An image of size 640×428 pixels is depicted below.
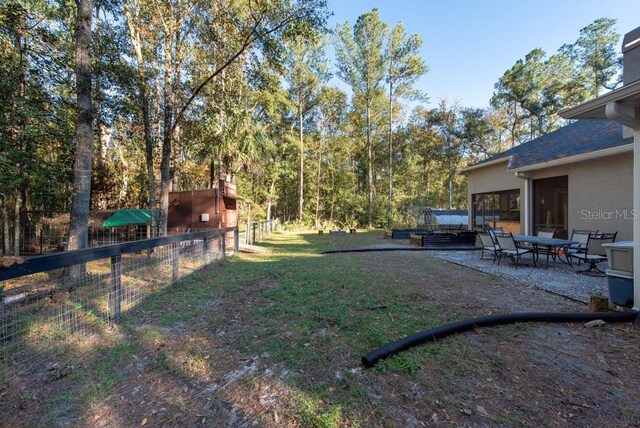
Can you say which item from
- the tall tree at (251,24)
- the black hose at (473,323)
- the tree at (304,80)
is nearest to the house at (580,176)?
the black hose at (473,323)

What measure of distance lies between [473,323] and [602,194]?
301 inches

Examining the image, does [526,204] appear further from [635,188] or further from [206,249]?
[206,249]

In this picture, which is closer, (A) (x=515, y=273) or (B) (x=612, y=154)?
(A) (x=515, y=273)

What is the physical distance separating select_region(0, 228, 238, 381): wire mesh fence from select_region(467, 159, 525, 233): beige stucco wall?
11325mm

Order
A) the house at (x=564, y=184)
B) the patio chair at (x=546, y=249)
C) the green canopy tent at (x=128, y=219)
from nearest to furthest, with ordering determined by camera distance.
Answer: the patio chair at (x=546, y=249)
the house at (x=564, y=184)
the green canopy tent at (x=128, y=219)

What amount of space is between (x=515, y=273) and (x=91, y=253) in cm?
740

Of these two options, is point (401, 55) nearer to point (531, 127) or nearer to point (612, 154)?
point (531, 127)

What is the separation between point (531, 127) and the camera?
26.1m

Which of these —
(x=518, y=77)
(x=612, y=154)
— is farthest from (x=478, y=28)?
(x=518, y=77)

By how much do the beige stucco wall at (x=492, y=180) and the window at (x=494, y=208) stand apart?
0.21 meters

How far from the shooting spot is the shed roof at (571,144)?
8.13 m

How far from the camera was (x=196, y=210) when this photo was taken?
11.4m

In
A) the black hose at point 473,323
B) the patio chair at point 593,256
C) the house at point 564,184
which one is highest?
the house at point 564,184

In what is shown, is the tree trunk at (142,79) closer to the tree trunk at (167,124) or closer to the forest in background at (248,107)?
the forest in background at (248,107)
